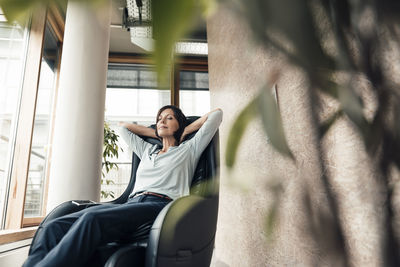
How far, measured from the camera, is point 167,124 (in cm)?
193

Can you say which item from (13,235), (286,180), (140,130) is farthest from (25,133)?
(286,180)

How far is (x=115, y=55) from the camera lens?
448 centimetres

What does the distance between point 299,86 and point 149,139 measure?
4.09 ft

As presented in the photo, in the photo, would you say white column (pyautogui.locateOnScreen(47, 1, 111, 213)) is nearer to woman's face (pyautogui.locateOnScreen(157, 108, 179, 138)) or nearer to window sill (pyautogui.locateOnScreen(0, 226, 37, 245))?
window sill (pyautogui.locateOnScreen(0, 226, 37, 245))

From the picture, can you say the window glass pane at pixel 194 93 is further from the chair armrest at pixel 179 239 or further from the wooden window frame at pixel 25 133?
the chair armrest at pixel 179 239

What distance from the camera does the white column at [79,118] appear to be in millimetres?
2387

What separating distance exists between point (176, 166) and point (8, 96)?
1657 mm

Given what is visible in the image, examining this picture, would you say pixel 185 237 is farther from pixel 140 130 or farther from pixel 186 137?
pixel 140 130

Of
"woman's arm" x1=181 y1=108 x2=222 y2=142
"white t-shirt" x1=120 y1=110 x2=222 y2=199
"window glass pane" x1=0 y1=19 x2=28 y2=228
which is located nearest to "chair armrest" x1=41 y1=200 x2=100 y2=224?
"white t-shirt" x1=120 y1=110 x2=222 y2=199

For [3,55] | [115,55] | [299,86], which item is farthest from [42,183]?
[299,86]

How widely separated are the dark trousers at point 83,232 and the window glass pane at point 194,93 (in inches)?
118

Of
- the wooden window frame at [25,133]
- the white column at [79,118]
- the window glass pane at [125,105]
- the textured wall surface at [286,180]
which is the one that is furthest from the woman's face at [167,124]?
the window glass pane at [125,105]

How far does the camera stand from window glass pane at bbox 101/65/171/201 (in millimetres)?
4148

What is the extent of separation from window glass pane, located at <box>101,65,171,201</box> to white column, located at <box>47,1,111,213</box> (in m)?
1.53
